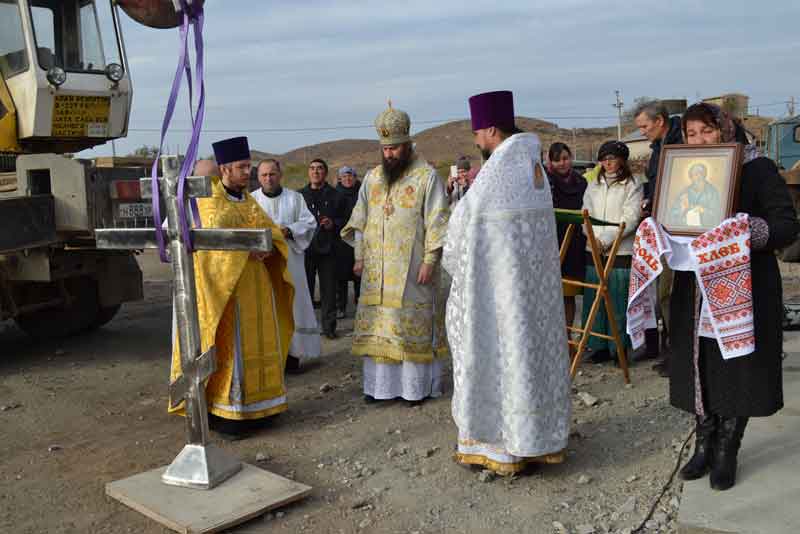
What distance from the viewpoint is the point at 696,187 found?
360 cm

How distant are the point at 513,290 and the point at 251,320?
1.83 meters

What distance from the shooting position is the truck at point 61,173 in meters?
6.52

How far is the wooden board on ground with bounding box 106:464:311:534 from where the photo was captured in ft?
12.1

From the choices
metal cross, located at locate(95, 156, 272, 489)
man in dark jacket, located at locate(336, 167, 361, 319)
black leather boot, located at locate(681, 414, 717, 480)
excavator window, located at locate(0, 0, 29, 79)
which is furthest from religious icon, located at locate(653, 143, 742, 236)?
excavator window, located at locate(0, 0, 29, 79)

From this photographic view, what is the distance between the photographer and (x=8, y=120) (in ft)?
25.2

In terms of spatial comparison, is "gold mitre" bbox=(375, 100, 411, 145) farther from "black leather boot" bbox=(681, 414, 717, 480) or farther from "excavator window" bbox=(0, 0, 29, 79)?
"excavator window" bbox=(0, 0, 29, 79)

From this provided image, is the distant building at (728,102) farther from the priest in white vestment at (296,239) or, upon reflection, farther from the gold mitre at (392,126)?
the priest in white vestment at (296,239)

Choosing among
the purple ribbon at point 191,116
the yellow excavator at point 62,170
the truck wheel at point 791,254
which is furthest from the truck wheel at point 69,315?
the truck wheel at point 791,254

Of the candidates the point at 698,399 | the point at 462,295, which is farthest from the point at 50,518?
the point at 698,399

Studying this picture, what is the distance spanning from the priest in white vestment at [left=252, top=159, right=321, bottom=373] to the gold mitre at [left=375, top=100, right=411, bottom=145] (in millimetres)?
1519

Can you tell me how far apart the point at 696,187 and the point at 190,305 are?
8.06 ft

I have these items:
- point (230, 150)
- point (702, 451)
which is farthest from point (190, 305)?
point (702, 451)

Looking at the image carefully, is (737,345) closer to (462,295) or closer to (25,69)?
(462,295)

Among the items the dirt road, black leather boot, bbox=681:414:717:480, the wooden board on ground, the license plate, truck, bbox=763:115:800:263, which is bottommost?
the dirt road
